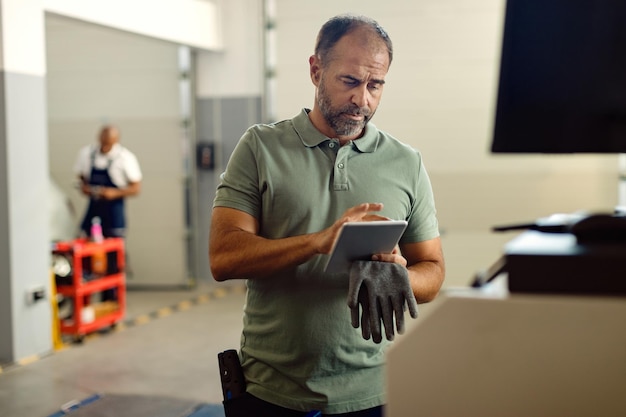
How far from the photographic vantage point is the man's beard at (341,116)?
6.07 feet

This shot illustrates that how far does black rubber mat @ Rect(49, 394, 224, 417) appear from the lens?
172 inches

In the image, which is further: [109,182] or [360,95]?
[109,182]

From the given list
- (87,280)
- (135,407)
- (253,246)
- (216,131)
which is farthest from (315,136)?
(216,131)

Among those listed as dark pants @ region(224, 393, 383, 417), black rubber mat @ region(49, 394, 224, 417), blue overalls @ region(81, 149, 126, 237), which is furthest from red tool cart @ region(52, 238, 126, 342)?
dark pants @ region(224, 393, 383, 417)

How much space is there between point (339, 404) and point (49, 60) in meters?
7.79

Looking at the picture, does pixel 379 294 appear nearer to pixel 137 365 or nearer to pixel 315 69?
pixel 315 69

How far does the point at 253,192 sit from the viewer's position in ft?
5.95

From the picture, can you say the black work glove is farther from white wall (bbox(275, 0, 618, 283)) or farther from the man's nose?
white wall (bbox(275, 0, 618, 283))

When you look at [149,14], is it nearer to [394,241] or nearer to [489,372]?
[394,241]

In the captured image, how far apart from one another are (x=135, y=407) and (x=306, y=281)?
10.1 ft

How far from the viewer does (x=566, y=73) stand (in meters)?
1.03

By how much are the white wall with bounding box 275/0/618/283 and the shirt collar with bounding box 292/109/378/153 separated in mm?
5535

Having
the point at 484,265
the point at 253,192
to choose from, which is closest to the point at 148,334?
the point at 484,265

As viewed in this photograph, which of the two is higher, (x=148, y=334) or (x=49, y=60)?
(x=49, y=60)
